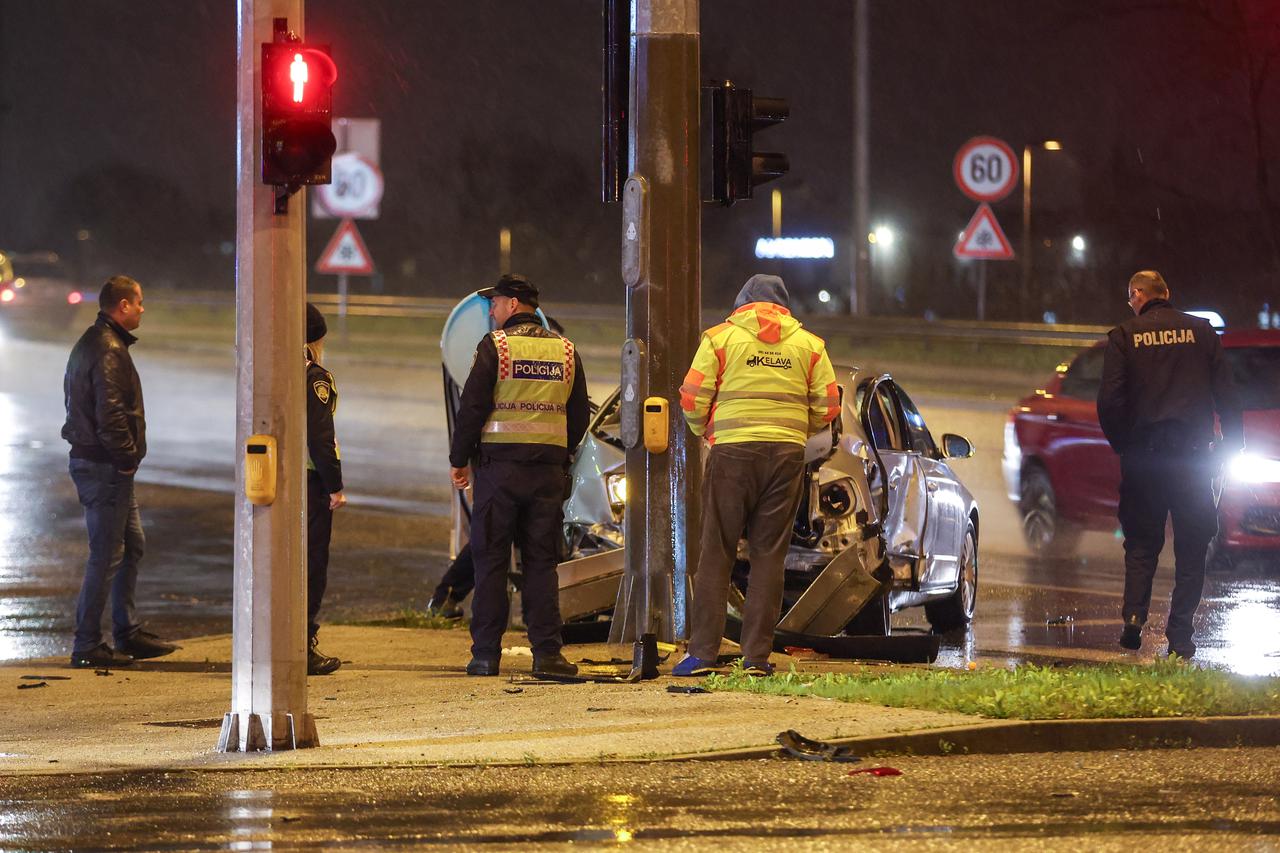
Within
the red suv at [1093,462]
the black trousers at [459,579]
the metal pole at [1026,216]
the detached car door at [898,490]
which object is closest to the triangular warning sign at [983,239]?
the red suv at [1093,462]

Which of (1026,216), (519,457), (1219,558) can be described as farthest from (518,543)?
(1026,216)

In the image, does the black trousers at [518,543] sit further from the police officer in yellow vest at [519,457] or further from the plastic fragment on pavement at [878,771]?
the plastic fragment on pavement at [878,771]

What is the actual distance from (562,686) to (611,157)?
2854 millimetres

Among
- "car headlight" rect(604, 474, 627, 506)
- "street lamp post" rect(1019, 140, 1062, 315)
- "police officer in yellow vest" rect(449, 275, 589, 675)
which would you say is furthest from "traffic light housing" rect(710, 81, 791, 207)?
"street lamp post" rect(1019, 140, 1062, 315)

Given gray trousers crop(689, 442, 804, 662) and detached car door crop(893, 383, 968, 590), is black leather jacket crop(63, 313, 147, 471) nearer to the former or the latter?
gray trousers crop(689, 442, 804, 662)

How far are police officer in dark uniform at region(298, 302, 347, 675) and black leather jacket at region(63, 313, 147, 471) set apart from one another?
41.2 inches

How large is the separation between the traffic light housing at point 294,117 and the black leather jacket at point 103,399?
3612mm

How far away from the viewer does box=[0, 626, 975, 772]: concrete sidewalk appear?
743cm

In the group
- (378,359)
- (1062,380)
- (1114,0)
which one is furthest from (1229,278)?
(1062,380)

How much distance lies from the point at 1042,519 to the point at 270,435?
32.5 ft

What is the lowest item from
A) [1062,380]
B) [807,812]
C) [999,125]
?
[807,812]

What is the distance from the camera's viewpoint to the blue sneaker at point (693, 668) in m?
9.38

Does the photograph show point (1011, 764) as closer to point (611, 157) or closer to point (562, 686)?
point (562, 686)

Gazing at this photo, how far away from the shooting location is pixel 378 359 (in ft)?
106
